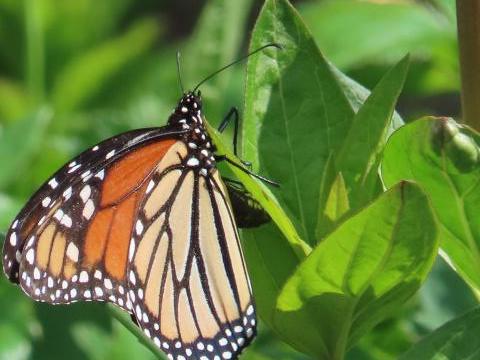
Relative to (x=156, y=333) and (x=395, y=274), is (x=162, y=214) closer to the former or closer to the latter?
(x=156, y=333)

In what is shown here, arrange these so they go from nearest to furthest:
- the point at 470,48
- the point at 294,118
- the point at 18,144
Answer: the point at 470,48 < the point at 294,118 < the point at 18,144

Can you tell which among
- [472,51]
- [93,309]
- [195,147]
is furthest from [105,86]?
[472,51]

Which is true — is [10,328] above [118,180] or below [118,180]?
below

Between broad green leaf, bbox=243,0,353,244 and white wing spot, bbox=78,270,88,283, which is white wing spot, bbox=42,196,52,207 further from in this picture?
broad green leaf, bbox=243,0,353,244

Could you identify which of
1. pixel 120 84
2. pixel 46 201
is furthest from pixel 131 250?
pixel 120 84

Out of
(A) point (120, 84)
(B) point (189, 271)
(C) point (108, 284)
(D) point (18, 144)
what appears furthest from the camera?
(A) point (120, 84)

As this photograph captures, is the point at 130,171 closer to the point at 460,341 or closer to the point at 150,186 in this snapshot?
the point at 150,186

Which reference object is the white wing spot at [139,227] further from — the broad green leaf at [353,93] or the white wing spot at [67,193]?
the broad green leaf at [353,93]

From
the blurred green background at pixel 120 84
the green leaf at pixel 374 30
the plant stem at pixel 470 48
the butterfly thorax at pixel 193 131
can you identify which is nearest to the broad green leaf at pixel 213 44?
the blurred green background at pixel 120 84
